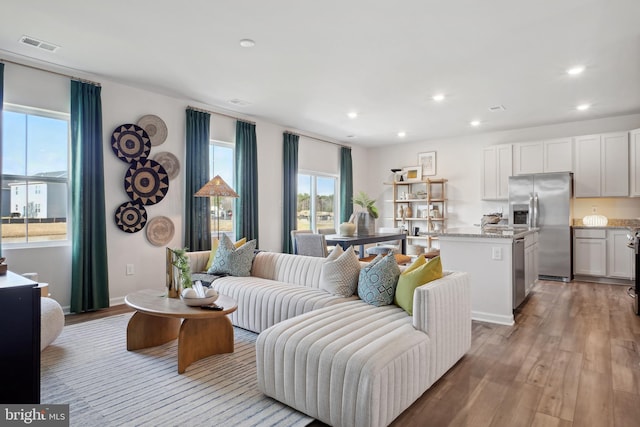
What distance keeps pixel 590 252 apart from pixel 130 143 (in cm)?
Answer: 708

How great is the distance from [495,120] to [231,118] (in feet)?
14.7

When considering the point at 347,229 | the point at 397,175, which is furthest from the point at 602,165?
the point at 347,229

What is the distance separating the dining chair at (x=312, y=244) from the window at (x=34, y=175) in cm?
274

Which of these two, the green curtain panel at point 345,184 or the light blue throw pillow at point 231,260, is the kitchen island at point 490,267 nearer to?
the light blue throw pillow at point 231,260

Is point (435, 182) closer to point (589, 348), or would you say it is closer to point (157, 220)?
point (589, 348)

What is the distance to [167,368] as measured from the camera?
8.55 feet

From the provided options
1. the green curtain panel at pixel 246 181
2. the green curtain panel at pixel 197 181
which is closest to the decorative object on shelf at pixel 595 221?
the green curtain panel at pixel 246 181

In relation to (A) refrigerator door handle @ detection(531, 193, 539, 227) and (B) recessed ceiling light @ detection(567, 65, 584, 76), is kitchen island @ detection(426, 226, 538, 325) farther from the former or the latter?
(A) refrigerator door handle @ detection(531, 193, 539, 227)

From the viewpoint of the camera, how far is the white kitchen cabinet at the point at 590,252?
5.71 m

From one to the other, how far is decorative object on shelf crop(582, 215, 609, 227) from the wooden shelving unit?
8.14 ft

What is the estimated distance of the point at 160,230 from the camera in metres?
4.74

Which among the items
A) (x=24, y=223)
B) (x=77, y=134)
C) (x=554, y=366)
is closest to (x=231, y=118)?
(x=77, y=134)

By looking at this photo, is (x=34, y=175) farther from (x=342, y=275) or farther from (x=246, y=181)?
(x=342, y=275)

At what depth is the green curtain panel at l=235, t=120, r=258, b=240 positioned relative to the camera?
5637 millimetres
